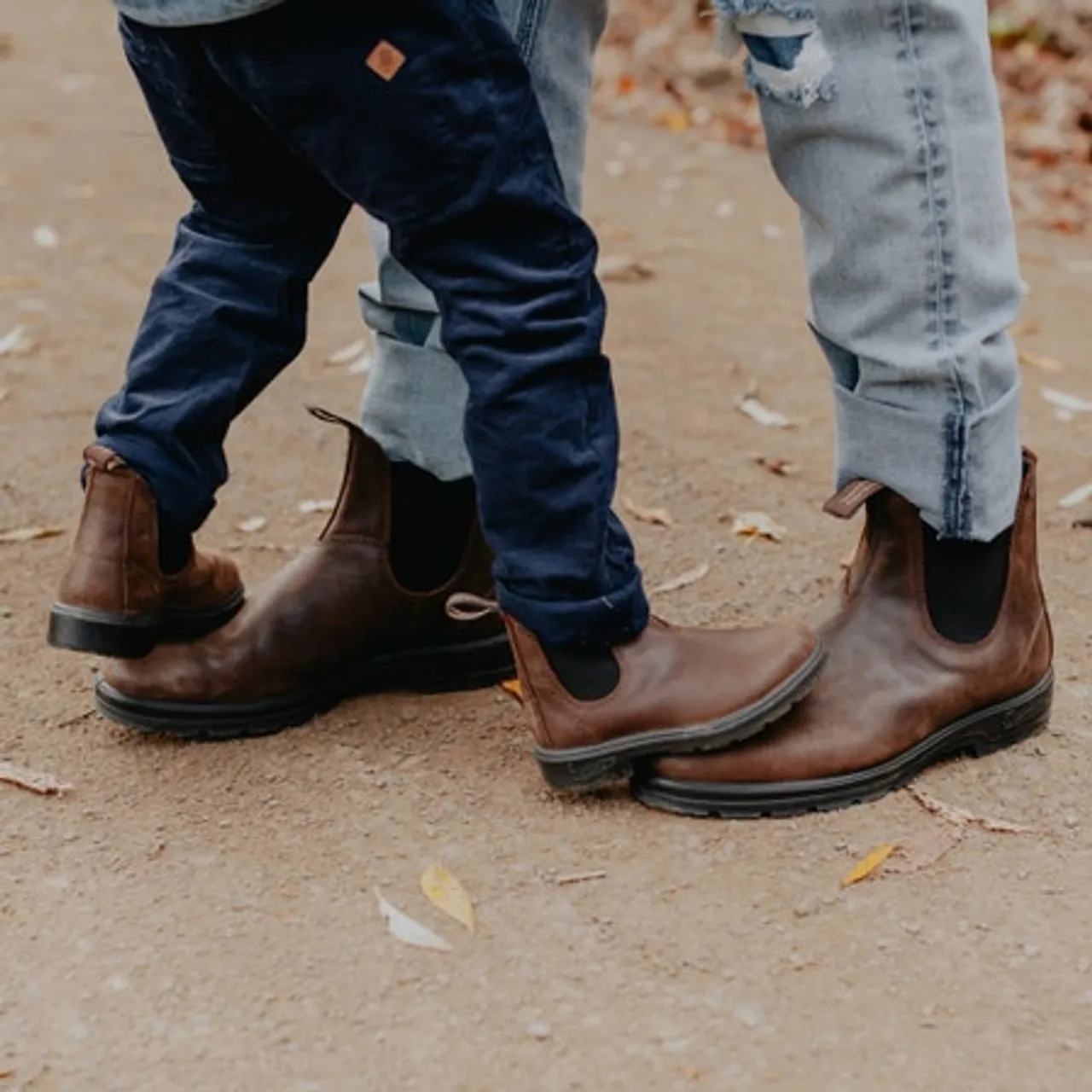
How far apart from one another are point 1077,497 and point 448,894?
5.29ft

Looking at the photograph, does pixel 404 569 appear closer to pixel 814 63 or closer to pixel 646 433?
pixel 814 63

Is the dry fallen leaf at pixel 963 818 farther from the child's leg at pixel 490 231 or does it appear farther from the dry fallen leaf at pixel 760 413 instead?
the dry fallen leaf at pixel 760 413

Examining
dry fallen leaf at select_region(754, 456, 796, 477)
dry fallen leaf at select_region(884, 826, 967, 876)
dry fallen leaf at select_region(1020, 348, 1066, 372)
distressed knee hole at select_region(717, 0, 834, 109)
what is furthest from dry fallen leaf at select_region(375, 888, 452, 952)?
dry fallen leaf at select_region(1020, 348, 1066, 372)

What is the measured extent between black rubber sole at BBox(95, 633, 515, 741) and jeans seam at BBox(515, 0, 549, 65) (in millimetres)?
741

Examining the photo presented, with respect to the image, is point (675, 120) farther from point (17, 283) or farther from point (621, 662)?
point (621, 662)

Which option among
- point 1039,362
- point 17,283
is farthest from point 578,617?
point 17,283

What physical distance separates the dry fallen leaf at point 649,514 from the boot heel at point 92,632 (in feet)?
3.57

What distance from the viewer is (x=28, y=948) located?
1910 mm

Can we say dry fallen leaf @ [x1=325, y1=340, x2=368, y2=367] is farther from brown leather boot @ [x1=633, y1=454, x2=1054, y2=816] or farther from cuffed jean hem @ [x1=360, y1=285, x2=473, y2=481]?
brown leather boot @ [x1=633, y1=454, x2=1054, y2=816]

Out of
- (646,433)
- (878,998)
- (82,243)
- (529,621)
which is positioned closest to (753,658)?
(529,621)

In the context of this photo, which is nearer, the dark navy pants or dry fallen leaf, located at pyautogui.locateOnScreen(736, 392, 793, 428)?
the dark navy pants

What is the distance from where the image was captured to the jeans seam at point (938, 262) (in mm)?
2004

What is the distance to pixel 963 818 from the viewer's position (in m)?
2.15

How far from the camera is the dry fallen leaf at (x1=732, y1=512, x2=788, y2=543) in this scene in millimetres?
3031
